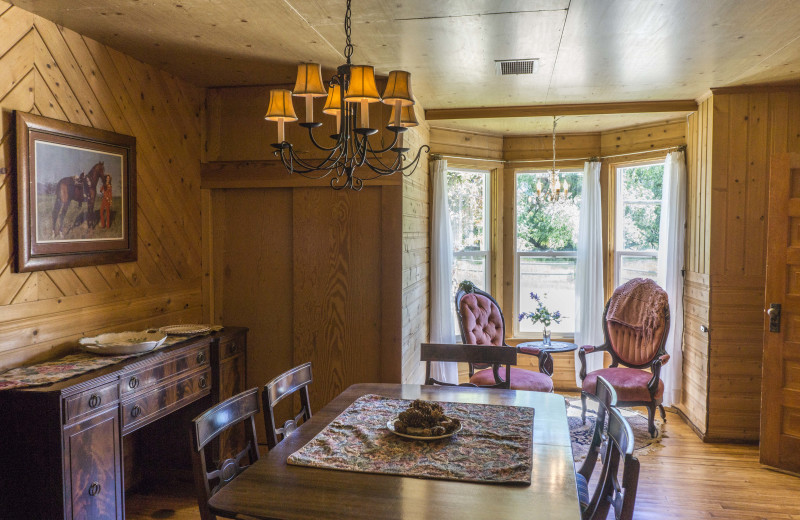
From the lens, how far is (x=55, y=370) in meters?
2.44

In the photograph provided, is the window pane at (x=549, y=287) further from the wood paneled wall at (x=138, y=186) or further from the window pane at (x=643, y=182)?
the wood paneled wall at (x=138, y=186)

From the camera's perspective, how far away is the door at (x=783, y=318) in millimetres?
3535

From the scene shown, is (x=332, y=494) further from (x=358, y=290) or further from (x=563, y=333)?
(x=563, y=333)

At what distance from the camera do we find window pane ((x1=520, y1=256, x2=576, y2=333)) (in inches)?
223

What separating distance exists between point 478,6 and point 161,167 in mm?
2114

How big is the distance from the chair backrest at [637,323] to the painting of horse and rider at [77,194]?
374 centimetres

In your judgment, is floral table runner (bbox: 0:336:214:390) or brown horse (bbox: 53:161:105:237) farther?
brown horse (bbox: 53:161:105:237)

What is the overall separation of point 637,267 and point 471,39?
3242mm

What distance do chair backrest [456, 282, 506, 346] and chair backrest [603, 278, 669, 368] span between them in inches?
35.5

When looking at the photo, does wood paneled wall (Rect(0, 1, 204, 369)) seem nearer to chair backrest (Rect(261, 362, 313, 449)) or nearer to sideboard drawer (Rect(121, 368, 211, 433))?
sideboard drawer (Rect(121, 368, 211, 433))

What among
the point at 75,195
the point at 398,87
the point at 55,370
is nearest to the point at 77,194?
the point at 75,195

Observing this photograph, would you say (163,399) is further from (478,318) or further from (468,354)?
(478,318)

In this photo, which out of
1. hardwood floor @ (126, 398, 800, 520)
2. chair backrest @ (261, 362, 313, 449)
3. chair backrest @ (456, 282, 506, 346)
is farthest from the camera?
chair backrest @ (456, 282, 506, 346)

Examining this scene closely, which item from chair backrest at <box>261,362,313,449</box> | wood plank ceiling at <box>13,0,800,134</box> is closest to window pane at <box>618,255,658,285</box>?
wood plank ceiling at <box>13,0,800,134</box>
